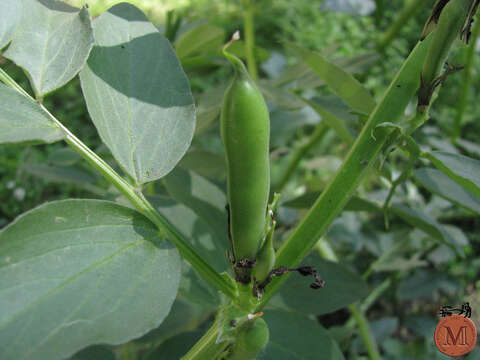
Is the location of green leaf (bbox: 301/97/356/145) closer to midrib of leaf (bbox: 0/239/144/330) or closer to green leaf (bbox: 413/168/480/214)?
green leaf (bbox: 413/168/480/214)

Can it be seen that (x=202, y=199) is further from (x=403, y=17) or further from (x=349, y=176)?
(x=403, y=17)

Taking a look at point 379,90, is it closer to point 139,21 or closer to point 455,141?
point 455,141

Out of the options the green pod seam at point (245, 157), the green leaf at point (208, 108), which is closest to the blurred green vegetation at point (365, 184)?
the green leaf at point (208, 108)

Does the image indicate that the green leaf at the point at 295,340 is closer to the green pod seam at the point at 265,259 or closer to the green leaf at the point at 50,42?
the green pod seam at the point at 265,259

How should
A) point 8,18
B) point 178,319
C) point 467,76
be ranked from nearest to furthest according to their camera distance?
1. point 8,18
2. point 178,319
3. point 467,76

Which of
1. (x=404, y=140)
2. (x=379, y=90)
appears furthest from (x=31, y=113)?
(x=379, y=90)

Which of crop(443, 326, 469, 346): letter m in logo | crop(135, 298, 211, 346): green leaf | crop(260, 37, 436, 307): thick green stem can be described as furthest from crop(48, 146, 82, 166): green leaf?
crop(443, 326, 469, 346): letter m in logo

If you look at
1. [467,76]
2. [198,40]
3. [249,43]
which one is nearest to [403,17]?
[467,76]
